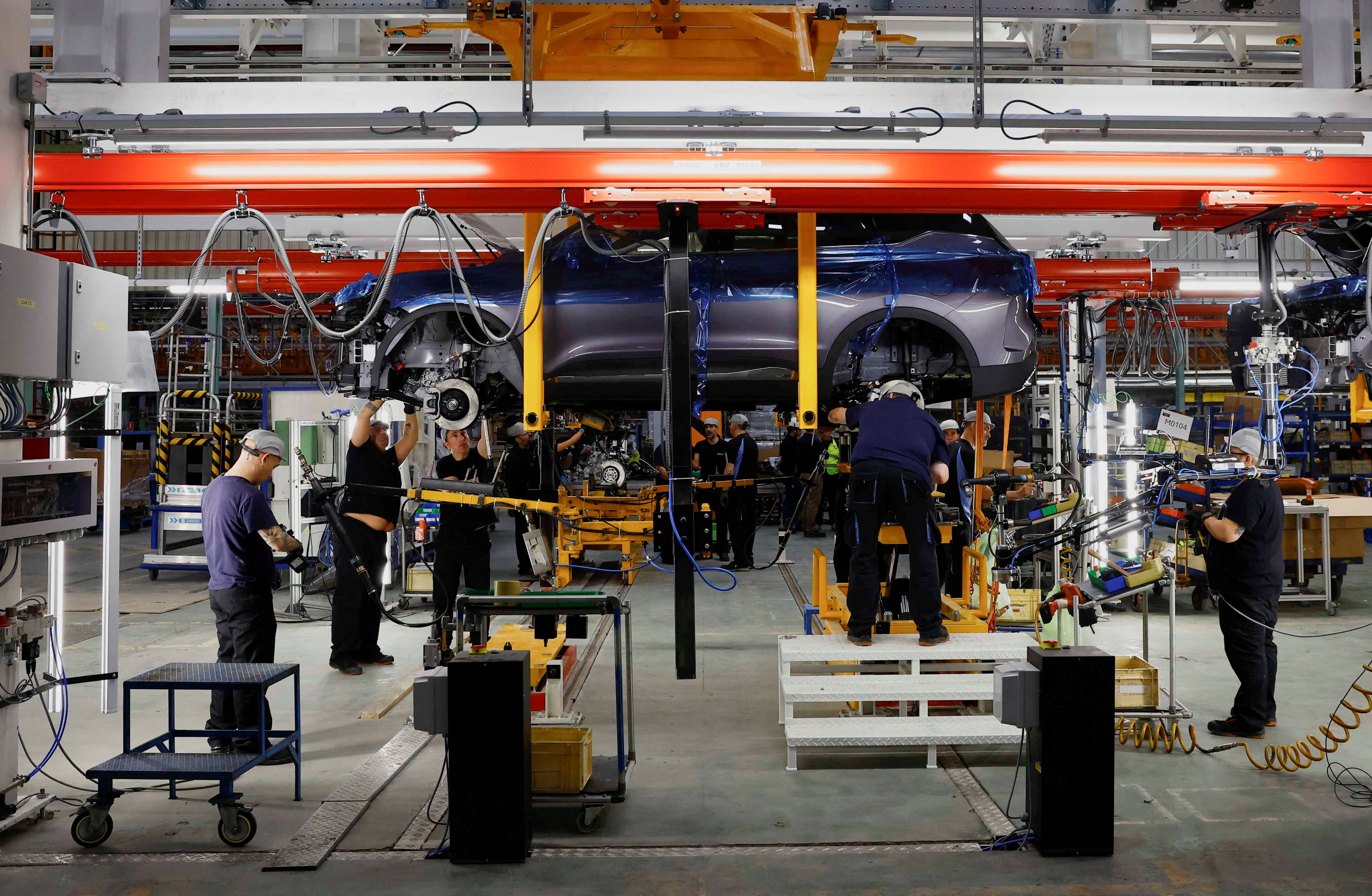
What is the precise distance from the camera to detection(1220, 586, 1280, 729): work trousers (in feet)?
16.4

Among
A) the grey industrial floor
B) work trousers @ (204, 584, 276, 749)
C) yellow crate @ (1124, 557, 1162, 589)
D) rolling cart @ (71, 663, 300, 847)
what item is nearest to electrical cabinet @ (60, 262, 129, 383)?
work trousers @ (204, 584, 276, 749)

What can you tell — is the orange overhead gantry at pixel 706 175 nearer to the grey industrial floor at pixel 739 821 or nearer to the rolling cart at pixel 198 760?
the rolling cart at pixel 198 760

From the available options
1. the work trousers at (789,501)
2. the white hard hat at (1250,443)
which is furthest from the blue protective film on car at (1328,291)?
the work trousers at (789,501)

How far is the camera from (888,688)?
4.71 m

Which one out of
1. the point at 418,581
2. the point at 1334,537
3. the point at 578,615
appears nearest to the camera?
the point at 578,615

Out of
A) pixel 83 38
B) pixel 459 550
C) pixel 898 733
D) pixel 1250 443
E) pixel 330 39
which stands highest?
pixel 330 39

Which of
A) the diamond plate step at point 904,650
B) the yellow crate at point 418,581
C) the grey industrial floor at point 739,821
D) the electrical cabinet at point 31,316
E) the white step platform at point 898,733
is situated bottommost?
the grey industrial floor at point 739,821

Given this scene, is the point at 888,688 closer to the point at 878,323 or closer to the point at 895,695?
the point at 895,695

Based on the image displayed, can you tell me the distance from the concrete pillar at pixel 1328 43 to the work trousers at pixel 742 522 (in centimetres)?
735

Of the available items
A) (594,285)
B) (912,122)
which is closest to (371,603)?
(594,285)

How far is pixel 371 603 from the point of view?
6.95m

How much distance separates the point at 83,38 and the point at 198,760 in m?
3.07

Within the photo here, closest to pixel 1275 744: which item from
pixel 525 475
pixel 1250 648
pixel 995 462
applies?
pixel 1250 648

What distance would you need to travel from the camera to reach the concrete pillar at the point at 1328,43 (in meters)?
4.41
